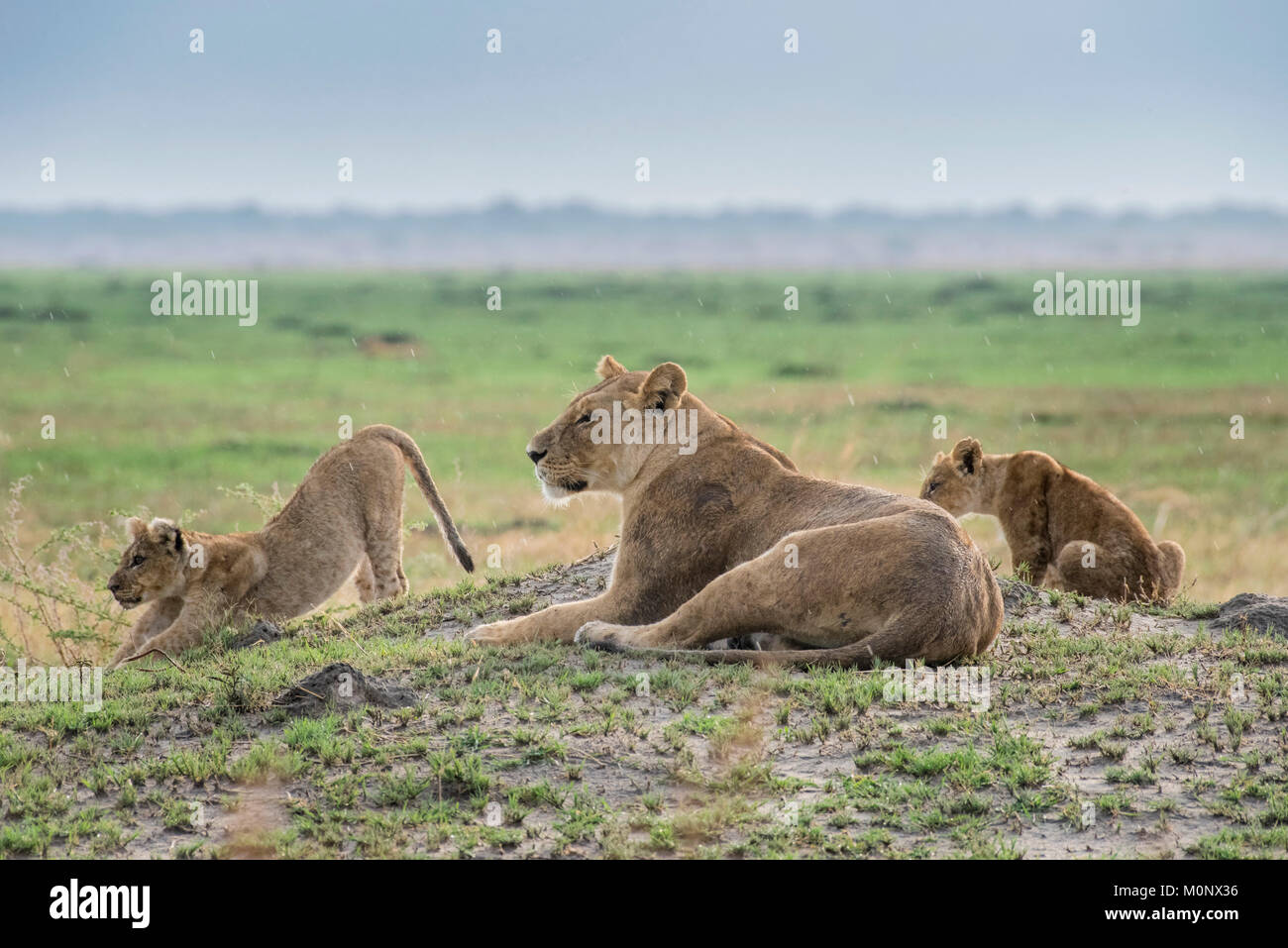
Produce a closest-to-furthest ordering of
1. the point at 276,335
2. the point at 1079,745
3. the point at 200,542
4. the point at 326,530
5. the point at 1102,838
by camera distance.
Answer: the point at 1102,838 < the point at 1079,745 < the point at 200,542 < the point at 326,530 < the point at 276,335

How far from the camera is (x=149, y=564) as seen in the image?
862 centimetres

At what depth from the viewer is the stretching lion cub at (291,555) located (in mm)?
8641

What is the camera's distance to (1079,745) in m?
5.94

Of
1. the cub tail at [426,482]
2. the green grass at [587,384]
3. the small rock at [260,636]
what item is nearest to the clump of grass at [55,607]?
the green grass at [587,384]

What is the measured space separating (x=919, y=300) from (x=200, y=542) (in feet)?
241

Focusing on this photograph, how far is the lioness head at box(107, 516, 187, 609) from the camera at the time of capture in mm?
8609

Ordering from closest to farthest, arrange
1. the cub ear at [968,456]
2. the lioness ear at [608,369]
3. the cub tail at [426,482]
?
the lioness ear at [608,369] → the cub tail at [426,482] → the cub ear at [968,456]

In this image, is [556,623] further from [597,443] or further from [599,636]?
[597,443]

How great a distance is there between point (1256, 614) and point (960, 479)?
118 inches

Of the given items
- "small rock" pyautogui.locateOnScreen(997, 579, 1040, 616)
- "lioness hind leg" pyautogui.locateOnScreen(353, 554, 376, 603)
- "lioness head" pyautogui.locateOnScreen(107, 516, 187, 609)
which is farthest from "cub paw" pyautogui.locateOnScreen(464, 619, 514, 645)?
"small rock" pyautogui.locateOnScreen(997, 579, 1040, 616)

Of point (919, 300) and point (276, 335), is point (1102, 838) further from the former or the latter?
point (919, 300)

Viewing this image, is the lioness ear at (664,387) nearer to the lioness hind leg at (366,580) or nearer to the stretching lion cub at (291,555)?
the stretching lion cub at (291,555)

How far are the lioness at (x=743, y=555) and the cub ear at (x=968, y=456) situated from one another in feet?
10.2
